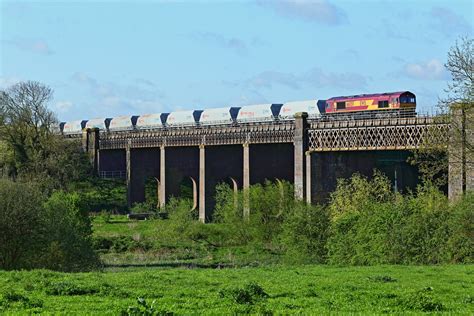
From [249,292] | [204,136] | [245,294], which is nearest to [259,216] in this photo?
[204,136]

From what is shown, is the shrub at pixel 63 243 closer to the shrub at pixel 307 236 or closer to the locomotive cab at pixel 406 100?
the shrub at pixel 307 236

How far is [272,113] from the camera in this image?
300ft

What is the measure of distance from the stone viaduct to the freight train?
322 centimetres

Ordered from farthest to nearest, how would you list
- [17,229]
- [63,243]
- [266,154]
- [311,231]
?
[266,154] < [311,231] < [63,243] < [17,229]

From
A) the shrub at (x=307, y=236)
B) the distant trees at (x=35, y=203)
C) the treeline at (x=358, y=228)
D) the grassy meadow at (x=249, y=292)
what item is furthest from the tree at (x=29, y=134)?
the grassy meadow at (x=249, y=292)

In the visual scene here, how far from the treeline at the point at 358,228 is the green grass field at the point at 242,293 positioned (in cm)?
1087

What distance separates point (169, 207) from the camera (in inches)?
3398

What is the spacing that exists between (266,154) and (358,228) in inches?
1570

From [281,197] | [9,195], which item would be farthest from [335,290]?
[281,197]

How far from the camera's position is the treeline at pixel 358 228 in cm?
4081

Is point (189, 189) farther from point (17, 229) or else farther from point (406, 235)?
point (17, 229)

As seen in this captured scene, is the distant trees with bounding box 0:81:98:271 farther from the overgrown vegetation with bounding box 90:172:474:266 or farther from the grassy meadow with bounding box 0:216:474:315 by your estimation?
the grassy meadow with bounding box 0:216:474:315

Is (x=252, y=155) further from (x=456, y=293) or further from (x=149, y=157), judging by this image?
(x=456, y=293)

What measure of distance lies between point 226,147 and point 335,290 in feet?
227
